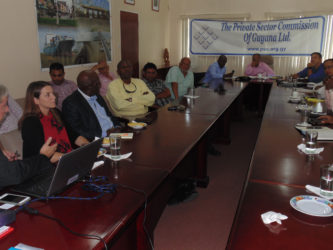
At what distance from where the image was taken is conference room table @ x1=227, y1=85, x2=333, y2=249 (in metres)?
1.05

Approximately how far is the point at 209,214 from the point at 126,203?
1.38 m

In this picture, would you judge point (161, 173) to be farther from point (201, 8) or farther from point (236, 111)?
point (201, 8)

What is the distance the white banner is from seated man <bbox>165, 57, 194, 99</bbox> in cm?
321

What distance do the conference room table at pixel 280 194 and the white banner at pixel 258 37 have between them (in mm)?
5339

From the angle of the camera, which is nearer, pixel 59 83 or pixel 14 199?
pixel 14 199

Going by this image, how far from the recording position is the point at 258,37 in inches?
287

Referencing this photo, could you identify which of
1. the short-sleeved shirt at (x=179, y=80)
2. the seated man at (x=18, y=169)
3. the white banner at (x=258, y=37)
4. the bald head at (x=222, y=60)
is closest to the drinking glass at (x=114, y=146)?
the seated man at (x=18, y=169)

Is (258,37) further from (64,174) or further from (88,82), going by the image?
(64,174)

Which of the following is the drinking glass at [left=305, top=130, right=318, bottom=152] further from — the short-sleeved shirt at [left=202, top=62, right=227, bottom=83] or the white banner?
the white banner

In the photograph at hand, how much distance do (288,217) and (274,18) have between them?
684 centimetres

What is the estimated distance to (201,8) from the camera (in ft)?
24.9

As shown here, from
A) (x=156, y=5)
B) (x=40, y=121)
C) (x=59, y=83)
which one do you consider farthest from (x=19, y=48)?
Result: (x=156, y=5)

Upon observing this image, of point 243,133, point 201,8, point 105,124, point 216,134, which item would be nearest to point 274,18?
point 201,8

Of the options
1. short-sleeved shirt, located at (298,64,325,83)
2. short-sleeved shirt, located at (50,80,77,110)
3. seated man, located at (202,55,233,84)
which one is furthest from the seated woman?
short-sleeved shirt, located at (298,64,325,83)
